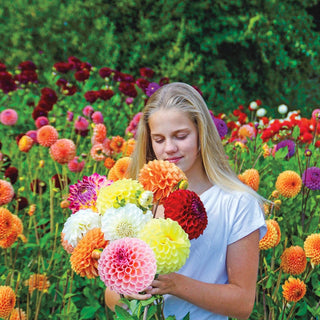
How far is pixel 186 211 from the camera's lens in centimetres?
101

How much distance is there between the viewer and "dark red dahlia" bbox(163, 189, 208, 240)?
39.5 inches

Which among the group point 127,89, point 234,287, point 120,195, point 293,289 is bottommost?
point 293,289

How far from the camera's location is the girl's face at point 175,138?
155 centimetres

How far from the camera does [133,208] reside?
100cm

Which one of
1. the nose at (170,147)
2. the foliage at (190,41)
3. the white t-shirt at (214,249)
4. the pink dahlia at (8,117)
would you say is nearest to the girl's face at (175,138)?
the nose at (170,147)

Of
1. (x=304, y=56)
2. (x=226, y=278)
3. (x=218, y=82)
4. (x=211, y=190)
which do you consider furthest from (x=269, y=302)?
(x=304, y=56)

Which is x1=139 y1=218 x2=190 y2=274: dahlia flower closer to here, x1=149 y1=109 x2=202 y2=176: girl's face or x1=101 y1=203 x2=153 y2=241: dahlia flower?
x1=101 y1=203 x2=153 y2=241: dahlia flower

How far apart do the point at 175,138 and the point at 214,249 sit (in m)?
0.37

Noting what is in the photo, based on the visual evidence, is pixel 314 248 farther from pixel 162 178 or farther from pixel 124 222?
pixel 124 222

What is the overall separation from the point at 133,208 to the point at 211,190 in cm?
68

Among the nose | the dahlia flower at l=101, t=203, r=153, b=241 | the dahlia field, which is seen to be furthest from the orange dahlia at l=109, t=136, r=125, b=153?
the dahlia flower at l=101, t=203, r=153, b=241

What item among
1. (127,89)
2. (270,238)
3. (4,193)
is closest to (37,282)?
(4,193)

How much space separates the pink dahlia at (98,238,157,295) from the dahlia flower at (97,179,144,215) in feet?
0.36

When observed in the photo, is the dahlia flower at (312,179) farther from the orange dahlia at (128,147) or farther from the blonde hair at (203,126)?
the orange dahlia at (128,147)
